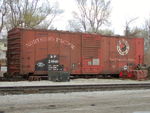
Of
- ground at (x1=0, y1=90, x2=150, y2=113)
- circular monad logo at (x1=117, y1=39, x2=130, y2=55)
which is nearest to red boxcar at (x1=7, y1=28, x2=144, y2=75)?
circular monad logo at (x1=117, y1=39, x2=130, y2=55)

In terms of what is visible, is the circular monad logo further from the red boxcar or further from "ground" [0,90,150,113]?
"ground" [0,90,150,113]

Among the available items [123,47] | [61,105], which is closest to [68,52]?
[123,47]

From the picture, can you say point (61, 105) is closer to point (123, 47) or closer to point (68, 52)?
point (68, 52)

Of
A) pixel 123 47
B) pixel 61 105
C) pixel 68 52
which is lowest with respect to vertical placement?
pixel 61 105

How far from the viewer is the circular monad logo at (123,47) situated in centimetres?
2597

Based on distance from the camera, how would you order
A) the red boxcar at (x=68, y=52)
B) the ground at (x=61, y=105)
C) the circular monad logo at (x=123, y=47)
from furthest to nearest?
the circular monad logo at (x=123, y=47)
the red boxcar at (x=68, y=52)
the ground at (x=61, y=105)

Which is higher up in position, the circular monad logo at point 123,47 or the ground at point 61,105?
the circular monad logo at point 123,47

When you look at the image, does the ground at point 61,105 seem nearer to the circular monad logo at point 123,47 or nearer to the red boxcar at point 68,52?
the red boxcar at point 68,52

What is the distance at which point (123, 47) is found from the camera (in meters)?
26.3

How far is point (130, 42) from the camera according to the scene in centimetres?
2669

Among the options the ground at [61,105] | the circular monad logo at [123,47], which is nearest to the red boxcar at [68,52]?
the circular monad logo at [123,47]

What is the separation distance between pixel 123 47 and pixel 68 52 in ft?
19.0

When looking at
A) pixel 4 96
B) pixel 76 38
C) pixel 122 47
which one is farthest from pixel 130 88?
pixel 122 47

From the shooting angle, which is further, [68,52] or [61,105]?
[68,52]
